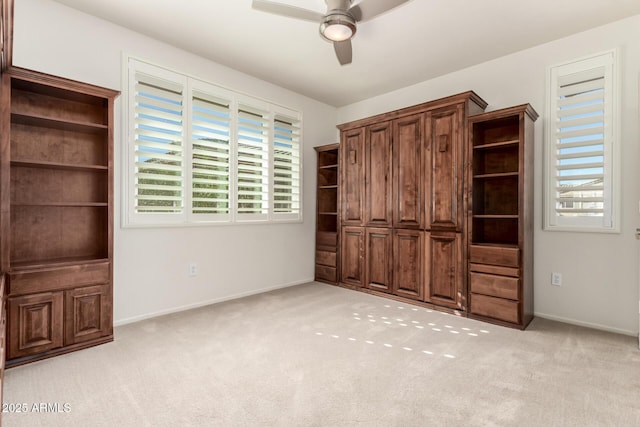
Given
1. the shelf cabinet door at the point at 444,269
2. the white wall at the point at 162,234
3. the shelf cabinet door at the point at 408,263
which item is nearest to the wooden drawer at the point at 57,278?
the white wall at the point at 162,234

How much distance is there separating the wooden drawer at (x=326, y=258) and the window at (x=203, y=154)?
68cm

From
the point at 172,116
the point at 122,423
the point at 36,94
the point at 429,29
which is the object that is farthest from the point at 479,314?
the point at 36,94

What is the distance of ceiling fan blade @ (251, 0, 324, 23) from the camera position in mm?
2303

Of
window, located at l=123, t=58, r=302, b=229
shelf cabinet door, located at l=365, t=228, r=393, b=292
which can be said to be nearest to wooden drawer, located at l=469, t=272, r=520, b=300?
shelf cabinet door, located at l=365, t=228, r=393, b=292

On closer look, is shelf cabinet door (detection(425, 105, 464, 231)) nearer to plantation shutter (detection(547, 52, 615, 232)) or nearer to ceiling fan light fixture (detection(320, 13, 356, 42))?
plantation shutter (detection(547, 52, 615, 232))

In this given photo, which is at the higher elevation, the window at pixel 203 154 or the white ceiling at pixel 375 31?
the white ceiling at pixel 375 31

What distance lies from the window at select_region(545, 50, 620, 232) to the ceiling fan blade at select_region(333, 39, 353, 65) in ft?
7.05

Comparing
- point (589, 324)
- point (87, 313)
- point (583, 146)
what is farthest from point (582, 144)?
point (87, 313)

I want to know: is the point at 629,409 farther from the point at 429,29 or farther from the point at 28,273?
the point at 28,273

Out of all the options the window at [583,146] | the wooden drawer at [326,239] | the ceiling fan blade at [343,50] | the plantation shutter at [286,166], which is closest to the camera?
the ceiling fan blade at [343,50]

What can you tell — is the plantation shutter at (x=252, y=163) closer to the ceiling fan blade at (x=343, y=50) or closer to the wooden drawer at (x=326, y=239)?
the wooden drawer at (x=326, y=239)

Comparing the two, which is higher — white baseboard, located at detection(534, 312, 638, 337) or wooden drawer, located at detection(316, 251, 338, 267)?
wooden drawer, located at detection(316, 251, 338, 267)

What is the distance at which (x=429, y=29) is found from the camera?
9.98 ft

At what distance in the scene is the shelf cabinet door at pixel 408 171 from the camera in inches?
148
